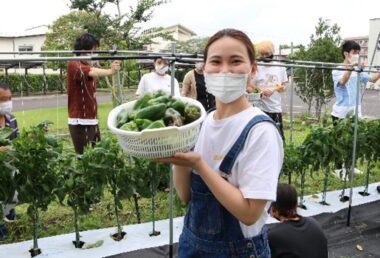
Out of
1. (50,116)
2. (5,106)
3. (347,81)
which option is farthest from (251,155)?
(50,116)

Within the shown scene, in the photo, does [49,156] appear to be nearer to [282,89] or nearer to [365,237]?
[365,237]

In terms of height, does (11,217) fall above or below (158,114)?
below

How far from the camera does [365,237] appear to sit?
3963 millimetres

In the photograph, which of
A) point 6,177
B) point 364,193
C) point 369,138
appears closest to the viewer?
point 6,177

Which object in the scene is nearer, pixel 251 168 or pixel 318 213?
pixel 251 168

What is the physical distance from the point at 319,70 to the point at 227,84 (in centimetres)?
1082

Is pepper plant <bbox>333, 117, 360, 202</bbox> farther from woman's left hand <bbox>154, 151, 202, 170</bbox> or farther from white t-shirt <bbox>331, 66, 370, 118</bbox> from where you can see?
woman's left hand <bbox>154, 151, 202, 170</bbox>

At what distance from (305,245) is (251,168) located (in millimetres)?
1236

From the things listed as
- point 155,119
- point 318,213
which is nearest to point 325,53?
point 318,213

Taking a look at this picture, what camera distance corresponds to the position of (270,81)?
539 cm

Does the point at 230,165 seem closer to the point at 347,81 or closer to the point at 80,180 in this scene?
the point at 80,180

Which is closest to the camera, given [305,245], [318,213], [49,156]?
[305,245]

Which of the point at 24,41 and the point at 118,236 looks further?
the point at 24,41

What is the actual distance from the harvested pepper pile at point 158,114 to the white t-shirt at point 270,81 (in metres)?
3.74
